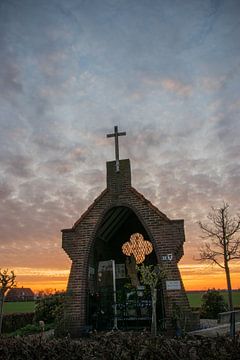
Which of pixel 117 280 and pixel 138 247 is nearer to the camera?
pixel 138 247

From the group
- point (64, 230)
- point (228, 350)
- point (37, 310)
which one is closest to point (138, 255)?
point (64, 230)

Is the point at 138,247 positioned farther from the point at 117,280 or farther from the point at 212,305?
the point at 212,305

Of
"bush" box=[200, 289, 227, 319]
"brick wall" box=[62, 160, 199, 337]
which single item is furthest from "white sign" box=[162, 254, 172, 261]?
"bush" box=[200, 289, 227, 319]

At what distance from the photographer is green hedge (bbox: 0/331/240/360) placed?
376cm

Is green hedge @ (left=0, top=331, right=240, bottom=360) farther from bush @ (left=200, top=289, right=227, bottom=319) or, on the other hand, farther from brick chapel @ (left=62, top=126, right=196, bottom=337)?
bush @ (left=200, top=289, right=227, bottom=319)

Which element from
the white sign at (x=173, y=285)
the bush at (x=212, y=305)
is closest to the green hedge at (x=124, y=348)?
the white sign at (x=173, y=285)

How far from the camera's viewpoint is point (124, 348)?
405 centimetres

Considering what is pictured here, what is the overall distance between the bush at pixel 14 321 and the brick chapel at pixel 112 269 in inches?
330

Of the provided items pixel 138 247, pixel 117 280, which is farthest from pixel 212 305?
pixel 138 247

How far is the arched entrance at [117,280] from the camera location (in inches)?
492

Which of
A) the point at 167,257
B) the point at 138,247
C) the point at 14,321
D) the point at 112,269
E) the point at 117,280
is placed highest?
the point at 138,247

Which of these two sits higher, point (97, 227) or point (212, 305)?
point (97, 227)

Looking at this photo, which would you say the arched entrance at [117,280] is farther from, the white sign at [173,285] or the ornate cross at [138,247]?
the white sign at [173,285]

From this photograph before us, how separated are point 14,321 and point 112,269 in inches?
371
